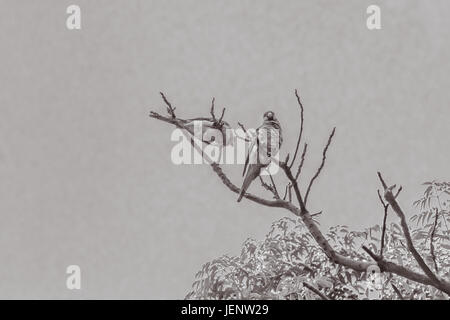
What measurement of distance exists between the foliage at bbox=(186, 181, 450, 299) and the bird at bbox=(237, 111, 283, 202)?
146cm

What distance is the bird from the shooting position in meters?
4.44

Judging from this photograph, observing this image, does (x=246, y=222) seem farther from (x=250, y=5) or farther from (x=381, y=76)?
(x=250, y=5)

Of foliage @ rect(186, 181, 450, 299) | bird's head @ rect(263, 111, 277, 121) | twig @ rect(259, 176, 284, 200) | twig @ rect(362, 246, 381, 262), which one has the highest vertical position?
bird's head @ rect(263, 111, 277, 121)

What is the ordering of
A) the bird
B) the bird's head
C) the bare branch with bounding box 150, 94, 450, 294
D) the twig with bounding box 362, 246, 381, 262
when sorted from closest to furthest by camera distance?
1. the twig with bounding box 362, 246, 381, 262
2. the bare branch with bounding box 150, 94, 450, 294
3. the bird
4. the bird's head

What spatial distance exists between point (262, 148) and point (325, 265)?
2.28 metres

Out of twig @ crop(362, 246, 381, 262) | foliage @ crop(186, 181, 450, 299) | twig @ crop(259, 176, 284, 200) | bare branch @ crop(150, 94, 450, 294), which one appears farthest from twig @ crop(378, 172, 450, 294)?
foliage @ crop(186, 181, 450, 299)

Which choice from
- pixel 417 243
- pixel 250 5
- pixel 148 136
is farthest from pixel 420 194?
pixel 250 5

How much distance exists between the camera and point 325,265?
657 cm

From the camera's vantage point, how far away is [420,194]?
6703mm

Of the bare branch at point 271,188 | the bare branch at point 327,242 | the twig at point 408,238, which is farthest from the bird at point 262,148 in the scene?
the twig at point 408,238

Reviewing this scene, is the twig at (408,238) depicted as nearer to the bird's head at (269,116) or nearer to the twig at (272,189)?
the twig at (272,189)

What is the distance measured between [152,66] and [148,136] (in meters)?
62.8

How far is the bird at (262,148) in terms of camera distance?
14.6 ft

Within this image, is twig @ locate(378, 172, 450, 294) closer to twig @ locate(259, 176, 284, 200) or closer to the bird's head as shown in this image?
twig @ locate(259, 176, 284, 200)
